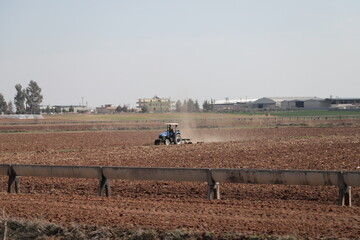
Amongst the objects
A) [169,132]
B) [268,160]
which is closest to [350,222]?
[268,160]

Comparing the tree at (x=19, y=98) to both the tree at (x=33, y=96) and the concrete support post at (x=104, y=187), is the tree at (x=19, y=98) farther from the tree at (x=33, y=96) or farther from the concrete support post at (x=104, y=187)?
the concrete support post at (x=104, y=187)

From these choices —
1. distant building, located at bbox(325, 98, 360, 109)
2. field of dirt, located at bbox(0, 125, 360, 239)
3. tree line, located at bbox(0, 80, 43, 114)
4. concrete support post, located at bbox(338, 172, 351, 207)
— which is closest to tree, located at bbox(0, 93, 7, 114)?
tree line, located at bbox(0, 80, 43, 114)

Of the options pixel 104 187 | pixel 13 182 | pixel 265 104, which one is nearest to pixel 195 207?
pixel 104 187

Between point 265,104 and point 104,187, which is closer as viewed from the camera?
point 104,187

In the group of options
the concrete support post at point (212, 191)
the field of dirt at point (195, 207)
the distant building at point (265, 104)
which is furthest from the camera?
the distant building at point (265, 104)

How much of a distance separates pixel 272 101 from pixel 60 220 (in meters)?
181

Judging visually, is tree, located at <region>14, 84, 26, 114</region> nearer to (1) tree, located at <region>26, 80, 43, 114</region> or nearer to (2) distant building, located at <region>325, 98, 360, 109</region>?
(1) tree, located at <region>26, 80, 43, 114</region>

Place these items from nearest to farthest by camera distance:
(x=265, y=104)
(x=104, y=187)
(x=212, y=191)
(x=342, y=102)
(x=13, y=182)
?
1. (x=212, y=191)
2. (x=104, y=187)
3. (x=13, y=182)
4. (x=342, y=102)
5. (x=265, y=104)

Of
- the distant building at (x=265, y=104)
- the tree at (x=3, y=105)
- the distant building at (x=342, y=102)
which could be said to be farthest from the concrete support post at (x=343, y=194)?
the tree at (x=3, y=105)

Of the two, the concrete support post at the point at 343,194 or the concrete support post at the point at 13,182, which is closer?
the concrete support post at the point at 343,194

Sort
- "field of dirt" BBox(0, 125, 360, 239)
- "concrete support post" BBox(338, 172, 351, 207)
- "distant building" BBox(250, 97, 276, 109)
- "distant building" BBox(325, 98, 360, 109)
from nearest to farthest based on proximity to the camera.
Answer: "field of dirt" BBox(0, 125, 360, 239)
"concrete support post" BBox(338, 172, 351, 207)
"distant building" BBox(325, 98, 360, 109)
"distant building" BBox(250, 97, 276, 109)

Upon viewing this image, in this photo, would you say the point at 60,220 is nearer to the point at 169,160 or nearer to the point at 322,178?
the point at 322,178

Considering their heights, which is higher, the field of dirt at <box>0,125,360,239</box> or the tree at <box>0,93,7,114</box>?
the tree at <box>0,93,7,114</box>

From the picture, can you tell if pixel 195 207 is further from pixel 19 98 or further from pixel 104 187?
pixel 19 98
